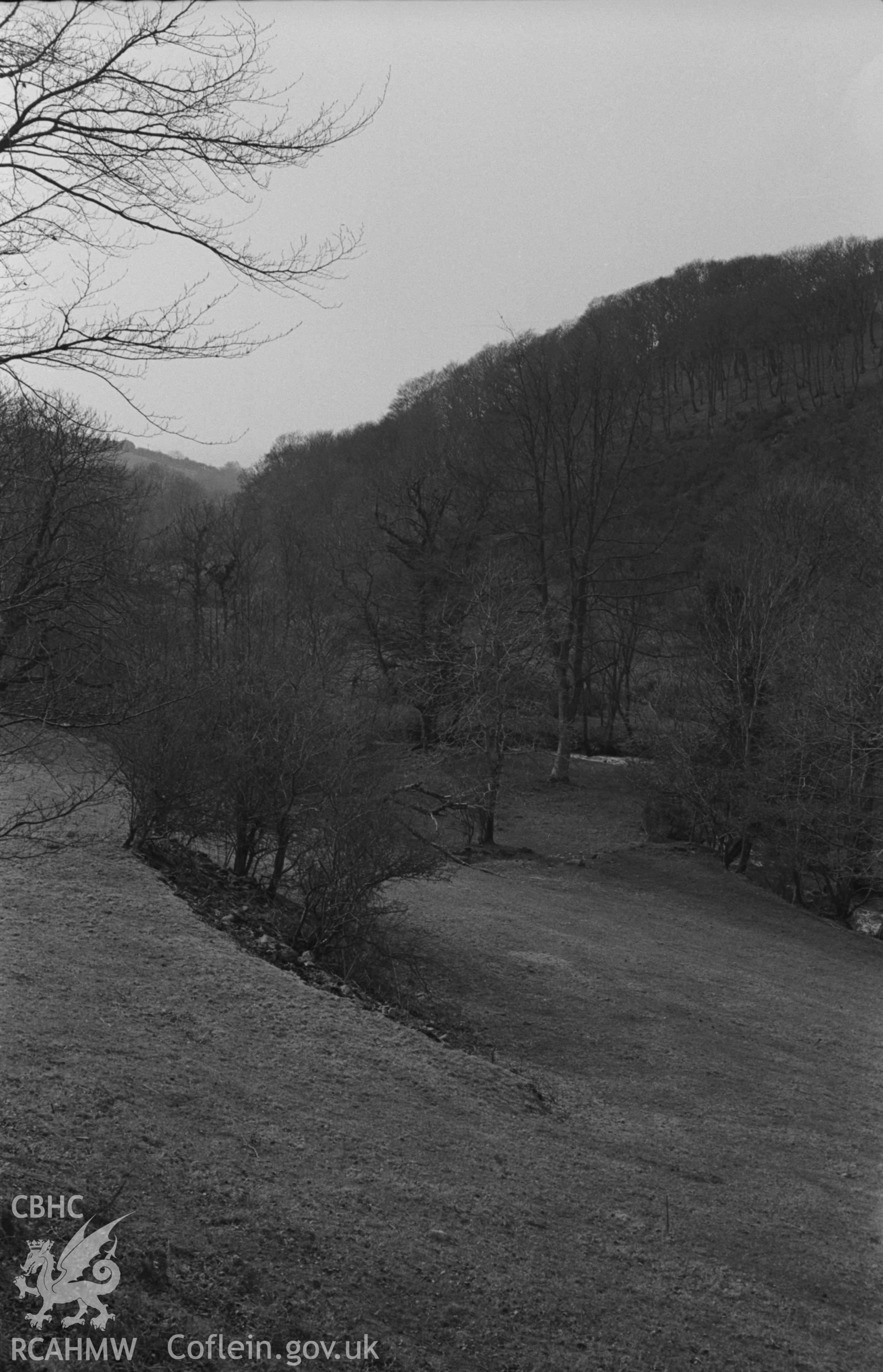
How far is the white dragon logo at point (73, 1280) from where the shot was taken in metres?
3.77

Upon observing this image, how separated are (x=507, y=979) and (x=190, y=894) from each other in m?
4.05

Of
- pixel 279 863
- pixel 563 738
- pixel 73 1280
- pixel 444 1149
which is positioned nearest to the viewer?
pixel 73 1280

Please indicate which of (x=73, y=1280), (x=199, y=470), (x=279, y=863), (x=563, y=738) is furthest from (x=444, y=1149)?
(x=199, y=470)

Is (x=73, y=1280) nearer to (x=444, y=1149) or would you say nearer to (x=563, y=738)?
(x=444, y=1149)

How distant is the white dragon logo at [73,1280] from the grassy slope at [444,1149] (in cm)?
9

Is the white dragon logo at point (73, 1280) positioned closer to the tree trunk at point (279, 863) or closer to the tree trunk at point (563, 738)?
the tree trunk at point (279, 863)

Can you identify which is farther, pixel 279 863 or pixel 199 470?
pixel 199 470

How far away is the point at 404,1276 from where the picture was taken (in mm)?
4898

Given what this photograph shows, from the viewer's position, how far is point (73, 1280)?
Answer: 3924 millimetres

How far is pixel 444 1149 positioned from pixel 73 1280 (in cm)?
308

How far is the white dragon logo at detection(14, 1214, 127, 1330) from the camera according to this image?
3771 millimetres

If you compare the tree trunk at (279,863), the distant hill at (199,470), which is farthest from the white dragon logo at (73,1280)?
the distant hill at (199,470)

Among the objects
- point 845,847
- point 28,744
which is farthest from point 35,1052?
point 845,847

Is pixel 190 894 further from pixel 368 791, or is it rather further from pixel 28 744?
pixel 28 744
